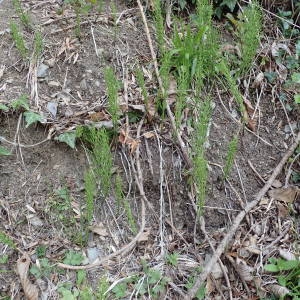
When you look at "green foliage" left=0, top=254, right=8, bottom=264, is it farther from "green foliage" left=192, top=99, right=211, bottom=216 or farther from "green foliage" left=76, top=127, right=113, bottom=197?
"green foliage" left=192, top=99, right=211, bottom=216

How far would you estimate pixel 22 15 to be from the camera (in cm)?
306

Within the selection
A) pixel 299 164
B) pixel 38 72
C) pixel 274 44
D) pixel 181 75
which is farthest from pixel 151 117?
pixel 274 44

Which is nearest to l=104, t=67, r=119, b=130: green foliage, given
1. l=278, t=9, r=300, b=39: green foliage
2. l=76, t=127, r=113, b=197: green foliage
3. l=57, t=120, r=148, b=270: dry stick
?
l=76, t=127, r=113, b=197: green foliage

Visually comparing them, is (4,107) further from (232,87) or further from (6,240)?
(232,87)

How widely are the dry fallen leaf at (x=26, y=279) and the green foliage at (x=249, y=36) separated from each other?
5.80 feet

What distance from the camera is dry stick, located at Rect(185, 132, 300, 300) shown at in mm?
2383

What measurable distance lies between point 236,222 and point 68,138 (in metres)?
1.05

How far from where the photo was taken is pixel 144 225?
2.61 m

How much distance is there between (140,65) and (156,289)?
144 cm

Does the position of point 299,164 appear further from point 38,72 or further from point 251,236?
point 38,72

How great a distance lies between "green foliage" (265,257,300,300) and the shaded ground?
0.11 metres

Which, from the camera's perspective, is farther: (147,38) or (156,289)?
(147,38)

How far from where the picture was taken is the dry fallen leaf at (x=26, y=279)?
91.6 inches

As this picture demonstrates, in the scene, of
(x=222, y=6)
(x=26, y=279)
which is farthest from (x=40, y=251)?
(x=222, y=6)
